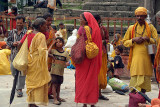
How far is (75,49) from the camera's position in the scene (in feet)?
17.5

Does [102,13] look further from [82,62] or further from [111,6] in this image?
[82,62]

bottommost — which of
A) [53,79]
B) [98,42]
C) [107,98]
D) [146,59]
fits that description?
[107,98]

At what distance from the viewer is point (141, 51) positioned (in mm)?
6035

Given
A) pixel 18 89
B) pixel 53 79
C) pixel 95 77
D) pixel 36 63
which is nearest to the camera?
pixel 36 63

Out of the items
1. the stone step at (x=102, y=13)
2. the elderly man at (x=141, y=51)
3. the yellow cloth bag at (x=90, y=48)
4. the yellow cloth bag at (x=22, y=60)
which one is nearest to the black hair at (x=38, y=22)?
the yellow cloth bag at (x=22, y=60)

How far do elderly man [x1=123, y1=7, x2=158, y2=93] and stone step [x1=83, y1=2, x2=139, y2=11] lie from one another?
33.6 feet

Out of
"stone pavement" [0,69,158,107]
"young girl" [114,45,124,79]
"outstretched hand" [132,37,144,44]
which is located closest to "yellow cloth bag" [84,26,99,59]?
"outstretched hand" [132,37,144,44]

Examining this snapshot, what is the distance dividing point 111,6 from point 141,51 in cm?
1072

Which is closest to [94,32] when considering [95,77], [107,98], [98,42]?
[98,42]

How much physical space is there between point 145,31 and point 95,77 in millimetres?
1522

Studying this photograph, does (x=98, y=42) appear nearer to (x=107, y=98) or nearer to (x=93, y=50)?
(x=93, y=50)

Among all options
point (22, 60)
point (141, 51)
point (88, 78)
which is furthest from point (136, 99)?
point (22, 60)

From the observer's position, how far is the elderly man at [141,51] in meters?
5.98

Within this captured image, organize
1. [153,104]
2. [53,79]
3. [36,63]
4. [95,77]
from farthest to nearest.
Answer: [53,79]
[95,77]
[36,63]
[153,104]
